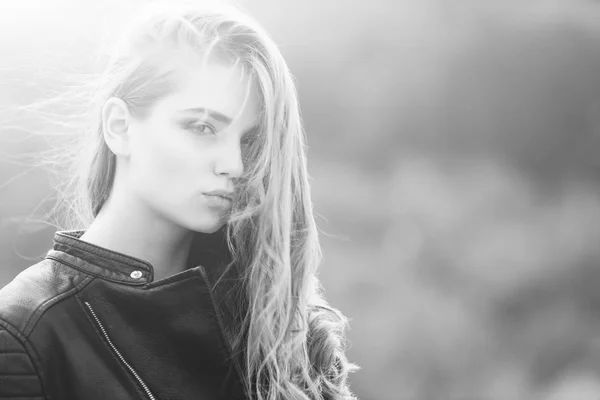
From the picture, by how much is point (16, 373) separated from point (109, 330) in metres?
0.16

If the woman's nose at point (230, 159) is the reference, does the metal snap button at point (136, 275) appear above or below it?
below

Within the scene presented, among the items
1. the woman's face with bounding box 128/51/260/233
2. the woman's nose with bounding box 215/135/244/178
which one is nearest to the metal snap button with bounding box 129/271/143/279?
the woman's face with bounding box 128/51/260/233

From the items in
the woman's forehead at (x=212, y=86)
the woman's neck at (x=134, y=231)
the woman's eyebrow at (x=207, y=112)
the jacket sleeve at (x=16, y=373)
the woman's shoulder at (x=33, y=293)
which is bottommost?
the jacket sleeve at (x=16, y=373)

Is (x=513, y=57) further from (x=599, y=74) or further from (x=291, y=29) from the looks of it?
(x=291, y=29)

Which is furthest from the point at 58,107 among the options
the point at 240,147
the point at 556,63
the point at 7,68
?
the point at 556,63

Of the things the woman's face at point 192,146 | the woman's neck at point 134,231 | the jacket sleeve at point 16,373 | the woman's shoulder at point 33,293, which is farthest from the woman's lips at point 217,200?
the jacket sleeve at point 16,373

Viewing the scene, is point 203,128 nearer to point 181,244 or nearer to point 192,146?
point 192,146

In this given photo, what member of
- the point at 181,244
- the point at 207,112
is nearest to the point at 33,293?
the point at 181,244

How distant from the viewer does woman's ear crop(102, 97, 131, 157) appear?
1255 mm

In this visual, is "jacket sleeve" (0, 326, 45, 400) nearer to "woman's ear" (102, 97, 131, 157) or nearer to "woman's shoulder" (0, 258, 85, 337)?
"woman's shoulder" (0, 258, 85, 337)

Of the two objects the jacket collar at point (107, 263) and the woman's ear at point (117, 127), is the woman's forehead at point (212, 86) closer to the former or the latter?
the woman's ear at point (117, 127)

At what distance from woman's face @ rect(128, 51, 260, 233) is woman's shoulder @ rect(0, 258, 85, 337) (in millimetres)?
189

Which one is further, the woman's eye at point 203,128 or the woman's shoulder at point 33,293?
the woman's eye at point 203,128

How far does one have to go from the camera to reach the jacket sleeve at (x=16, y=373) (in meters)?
1.03
